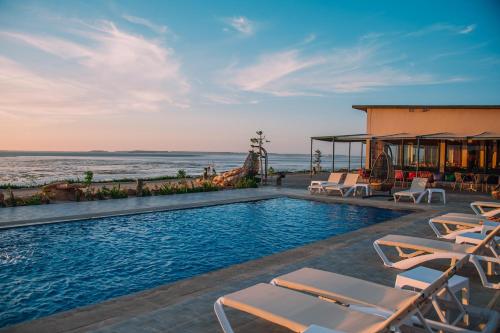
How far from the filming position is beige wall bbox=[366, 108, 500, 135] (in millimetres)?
18562

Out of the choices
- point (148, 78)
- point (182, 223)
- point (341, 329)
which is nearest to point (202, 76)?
point (148, 78)

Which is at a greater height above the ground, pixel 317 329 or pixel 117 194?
→ pixel 317 329

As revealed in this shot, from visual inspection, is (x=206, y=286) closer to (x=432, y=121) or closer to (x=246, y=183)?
(x=246, y=183)

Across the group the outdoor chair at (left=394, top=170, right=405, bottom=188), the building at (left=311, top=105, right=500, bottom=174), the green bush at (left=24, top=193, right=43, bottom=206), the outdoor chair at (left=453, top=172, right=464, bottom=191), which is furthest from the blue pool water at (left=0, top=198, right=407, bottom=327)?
the building at (left=311, top=105, right=500, bottom=174)

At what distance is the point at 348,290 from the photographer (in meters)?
2.86

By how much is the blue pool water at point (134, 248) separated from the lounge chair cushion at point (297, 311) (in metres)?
2.53

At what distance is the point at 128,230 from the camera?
7961 millimetres

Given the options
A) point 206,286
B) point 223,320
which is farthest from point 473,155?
→ point 223,320

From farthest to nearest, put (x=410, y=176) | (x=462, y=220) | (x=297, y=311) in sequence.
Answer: (x=410, y=176) < (x=462, y=220) < (x=297, y=311)

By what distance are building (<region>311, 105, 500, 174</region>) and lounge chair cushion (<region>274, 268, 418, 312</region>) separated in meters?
14.6

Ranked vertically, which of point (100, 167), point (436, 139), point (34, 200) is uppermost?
point (436, 139)

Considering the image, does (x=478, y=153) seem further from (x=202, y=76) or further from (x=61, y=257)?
(x=61, y=257)

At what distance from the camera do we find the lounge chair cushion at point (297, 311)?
2332mm

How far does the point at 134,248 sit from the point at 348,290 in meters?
4.67
